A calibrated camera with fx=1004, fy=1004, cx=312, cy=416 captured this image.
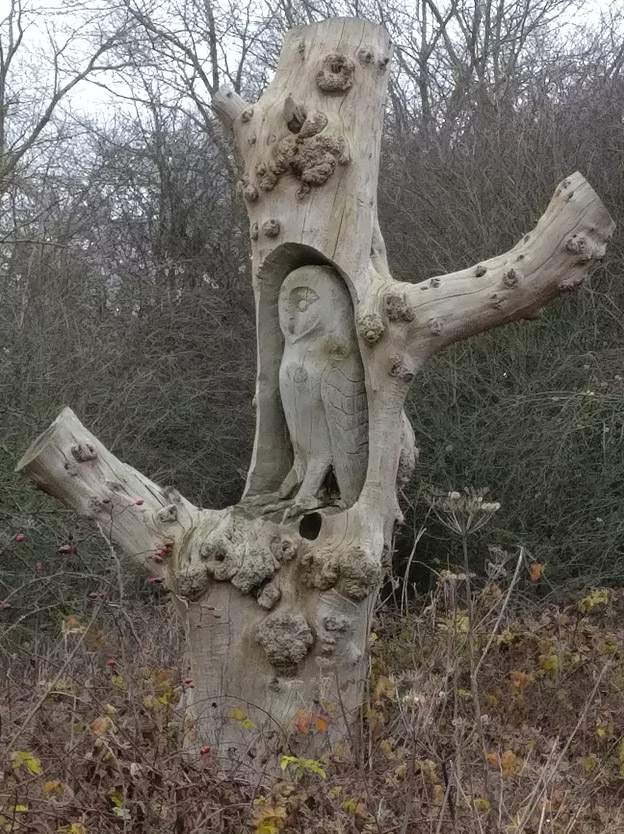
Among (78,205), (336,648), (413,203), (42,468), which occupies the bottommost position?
(336,648)

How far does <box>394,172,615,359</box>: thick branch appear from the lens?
3.99 metres

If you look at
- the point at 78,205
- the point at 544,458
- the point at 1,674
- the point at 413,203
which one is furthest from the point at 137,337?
the point at 1,674

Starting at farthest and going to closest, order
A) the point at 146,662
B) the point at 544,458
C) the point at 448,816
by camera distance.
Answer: the point at 544,458, the point at 146,662, the point at 448,816

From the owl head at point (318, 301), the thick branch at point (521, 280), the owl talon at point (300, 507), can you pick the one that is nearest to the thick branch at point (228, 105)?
the owl head at point (318, 301)

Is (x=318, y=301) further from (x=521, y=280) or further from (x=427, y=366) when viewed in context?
(x=427, y=366)

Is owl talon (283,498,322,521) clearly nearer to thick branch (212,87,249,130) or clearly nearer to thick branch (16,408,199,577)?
thick branch (16,408,199,577)

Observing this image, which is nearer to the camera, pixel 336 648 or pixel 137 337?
pixel 336 648

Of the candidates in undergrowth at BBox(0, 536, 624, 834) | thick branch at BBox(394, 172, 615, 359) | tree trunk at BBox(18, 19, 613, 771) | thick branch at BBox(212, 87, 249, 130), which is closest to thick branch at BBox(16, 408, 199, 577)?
tree trunk at BBox(18, 19, 613, 771)

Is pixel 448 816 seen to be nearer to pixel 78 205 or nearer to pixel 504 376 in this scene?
pixel 504 376

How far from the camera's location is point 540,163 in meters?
10.3

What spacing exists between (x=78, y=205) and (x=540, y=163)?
5.98m

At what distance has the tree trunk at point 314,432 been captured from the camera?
4184 mm

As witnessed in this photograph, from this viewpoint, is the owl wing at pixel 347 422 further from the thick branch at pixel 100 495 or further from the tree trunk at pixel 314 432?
the thick branch at pixel 100 495

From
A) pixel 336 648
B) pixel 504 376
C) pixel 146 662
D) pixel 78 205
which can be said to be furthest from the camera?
pixel 78 205
